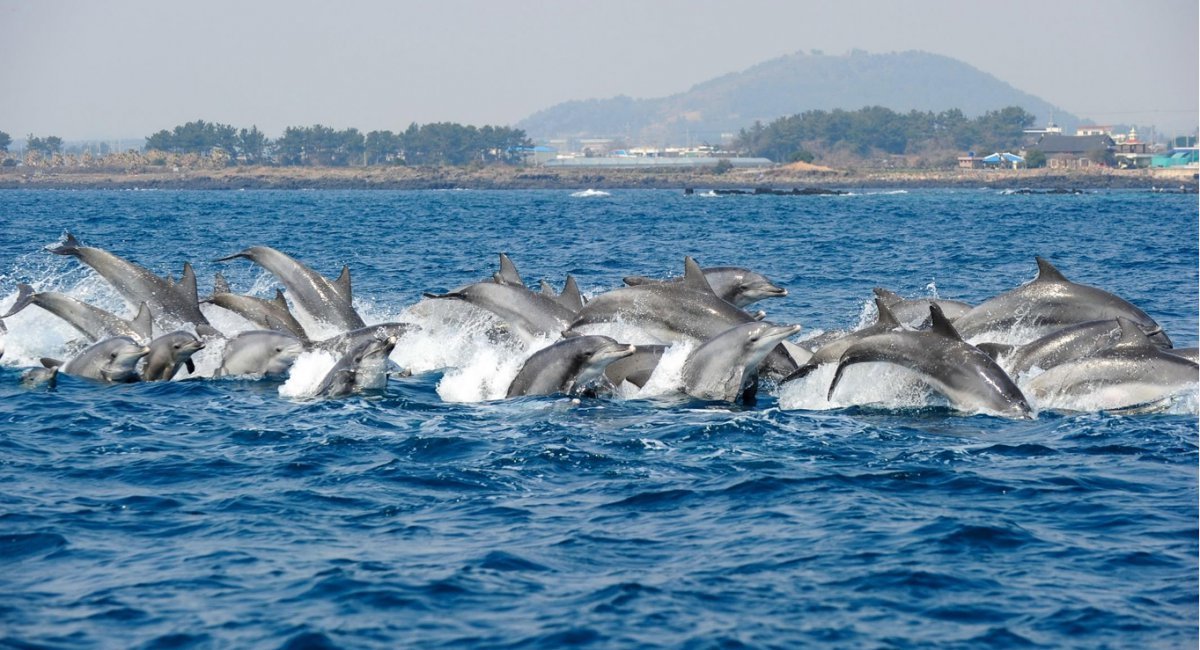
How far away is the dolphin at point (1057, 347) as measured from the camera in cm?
1591

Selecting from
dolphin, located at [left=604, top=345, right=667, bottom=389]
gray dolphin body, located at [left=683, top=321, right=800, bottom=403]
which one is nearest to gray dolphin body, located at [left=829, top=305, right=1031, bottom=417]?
gray dolphin body, located at [left=683, top=321, right=800, bottom=403]

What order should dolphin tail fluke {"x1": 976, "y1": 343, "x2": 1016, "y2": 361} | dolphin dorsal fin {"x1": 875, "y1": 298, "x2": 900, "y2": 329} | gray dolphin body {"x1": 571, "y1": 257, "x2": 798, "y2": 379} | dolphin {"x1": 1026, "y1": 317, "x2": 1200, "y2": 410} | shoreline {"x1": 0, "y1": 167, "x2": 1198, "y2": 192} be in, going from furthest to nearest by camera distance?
shoreline {"x1": 0, "y1": 167, "x2": 1198, "y2": 192} < gray dolphin body {"x1": 571, "y1": 257, "x2": 798, "y2": 379} < dolphin tail fluke {"x1": 976, "y1": 343, "x2": 1016, "y2": 361} < dolphin dorsal fin {"x1": 875, "y1": 298, "x2": 900, "y2": 329} < dolphin {"x1": 1026, "y1": 317, "x2": 1200, "y2": 410}

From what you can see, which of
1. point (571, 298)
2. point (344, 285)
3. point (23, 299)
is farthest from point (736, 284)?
point (23, 299)

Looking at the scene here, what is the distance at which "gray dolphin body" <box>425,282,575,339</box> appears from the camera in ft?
58.9

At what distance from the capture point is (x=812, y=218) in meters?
79.5

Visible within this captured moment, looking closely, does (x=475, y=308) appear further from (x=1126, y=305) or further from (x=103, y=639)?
(x=103, y=639)

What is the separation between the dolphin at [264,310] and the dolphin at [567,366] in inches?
159

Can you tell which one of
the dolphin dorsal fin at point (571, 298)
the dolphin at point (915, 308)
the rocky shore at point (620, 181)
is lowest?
the rocky shore at point (620, 181)

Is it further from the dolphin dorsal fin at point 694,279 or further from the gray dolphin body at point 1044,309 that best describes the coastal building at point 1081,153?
the dolphin dorsal fin at point 694,279

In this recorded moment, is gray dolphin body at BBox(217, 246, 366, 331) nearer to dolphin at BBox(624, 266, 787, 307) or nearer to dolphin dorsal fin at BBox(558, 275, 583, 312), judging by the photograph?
dolphin dorsal fin at BBox(558, 275, 583, 312)

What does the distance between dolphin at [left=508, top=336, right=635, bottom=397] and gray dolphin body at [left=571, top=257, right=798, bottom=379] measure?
60.1 inches

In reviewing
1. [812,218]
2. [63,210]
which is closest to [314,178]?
[63,210]

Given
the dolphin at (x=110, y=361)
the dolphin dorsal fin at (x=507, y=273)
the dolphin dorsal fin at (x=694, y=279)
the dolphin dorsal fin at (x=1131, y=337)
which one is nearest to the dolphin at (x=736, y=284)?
the dolphin dorsal fin at (x=694, y=279)

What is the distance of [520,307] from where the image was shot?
1817 cm
